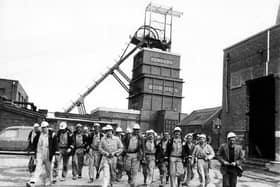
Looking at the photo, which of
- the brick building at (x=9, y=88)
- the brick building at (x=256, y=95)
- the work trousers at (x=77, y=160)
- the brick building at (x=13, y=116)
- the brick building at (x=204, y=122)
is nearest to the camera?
the work trousers at (x=77, y=160)

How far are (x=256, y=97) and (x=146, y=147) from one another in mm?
11476


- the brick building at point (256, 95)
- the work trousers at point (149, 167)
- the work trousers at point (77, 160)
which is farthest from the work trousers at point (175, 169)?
the brick building at point (256, 95)

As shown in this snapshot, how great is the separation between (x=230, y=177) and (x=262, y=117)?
12846mm

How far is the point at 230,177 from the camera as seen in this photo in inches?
323

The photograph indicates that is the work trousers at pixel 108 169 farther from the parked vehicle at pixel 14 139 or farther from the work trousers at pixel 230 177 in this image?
the parked vehicle at pixel 14 139

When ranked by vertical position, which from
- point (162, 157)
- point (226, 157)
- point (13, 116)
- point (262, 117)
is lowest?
point (162, 157)

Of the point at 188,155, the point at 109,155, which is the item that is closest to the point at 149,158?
the point at 188,155

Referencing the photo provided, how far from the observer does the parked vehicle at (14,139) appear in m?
19.9

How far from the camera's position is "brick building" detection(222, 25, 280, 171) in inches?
744

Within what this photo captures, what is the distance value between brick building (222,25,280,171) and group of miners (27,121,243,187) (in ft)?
27.4

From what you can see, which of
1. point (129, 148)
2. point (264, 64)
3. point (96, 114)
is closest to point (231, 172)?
point (129, 148)

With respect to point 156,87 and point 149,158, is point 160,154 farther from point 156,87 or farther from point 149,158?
point 156,87

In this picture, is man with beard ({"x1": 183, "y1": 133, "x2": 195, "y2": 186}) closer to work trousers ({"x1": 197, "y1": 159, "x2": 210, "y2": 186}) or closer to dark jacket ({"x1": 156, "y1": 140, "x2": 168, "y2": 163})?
work trousers ({"x1": 197, "y1": 159, "x2": 210, "y2": 186})

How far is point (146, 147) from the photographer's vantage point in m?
11.6
